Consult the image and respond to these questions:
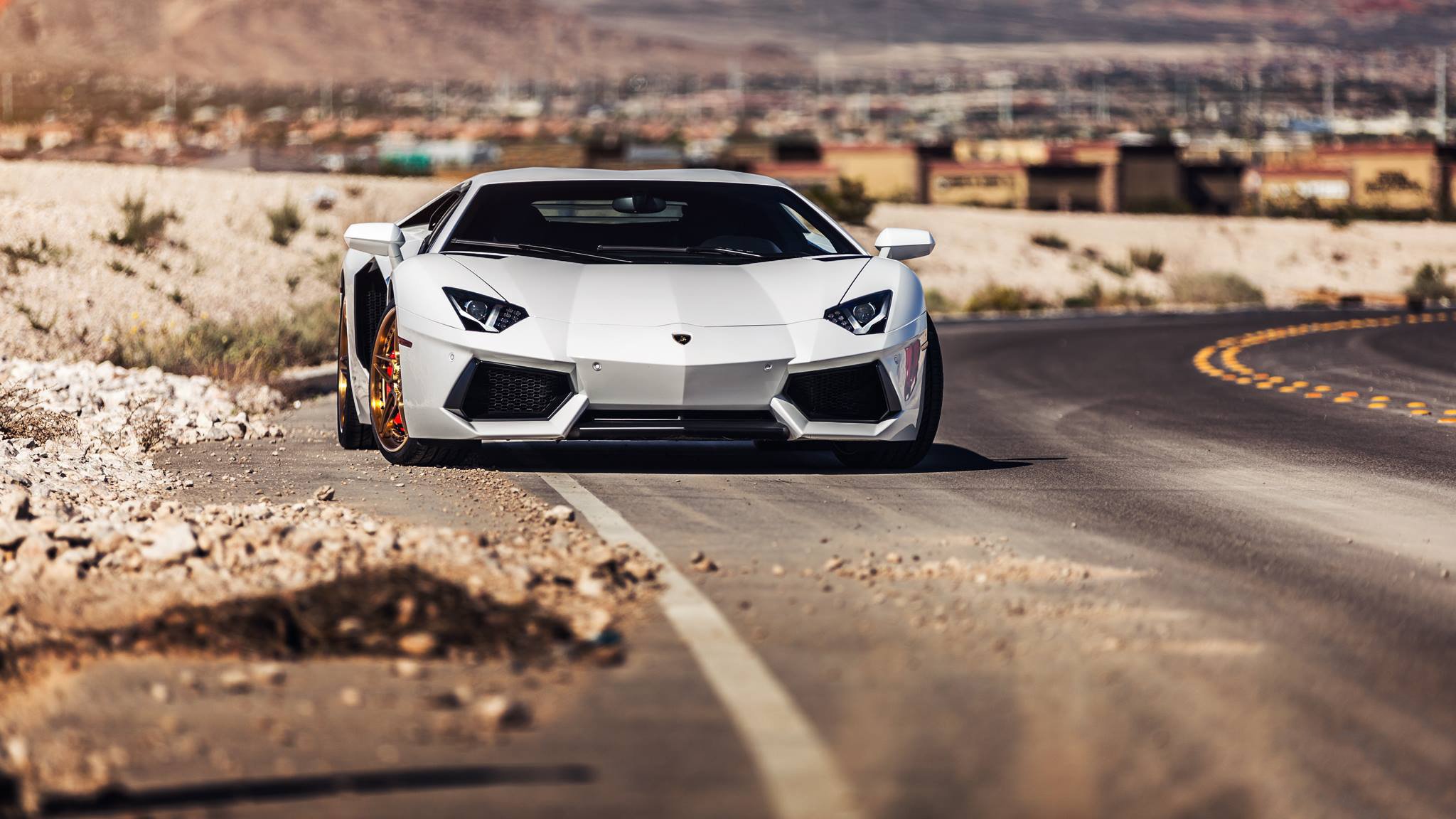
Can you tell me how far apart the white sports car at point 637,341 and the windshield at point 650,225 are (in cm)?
2

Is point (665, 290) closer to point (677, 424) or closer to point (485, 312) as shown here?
point (677, 424)

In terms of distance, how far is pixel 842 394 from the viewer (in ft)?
30.1

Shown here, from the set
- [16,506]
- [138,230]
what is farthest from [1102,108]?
[16,506]

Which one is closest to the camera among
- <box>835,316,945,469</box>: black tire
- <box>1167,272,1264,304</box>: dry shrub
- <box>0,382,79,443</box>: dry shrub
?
<box>835,316,945,469</box>: black tire

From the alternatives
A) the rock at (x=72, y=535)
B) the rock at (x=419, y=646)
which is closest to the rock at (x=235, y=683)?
the rock at (x=419, y=646)

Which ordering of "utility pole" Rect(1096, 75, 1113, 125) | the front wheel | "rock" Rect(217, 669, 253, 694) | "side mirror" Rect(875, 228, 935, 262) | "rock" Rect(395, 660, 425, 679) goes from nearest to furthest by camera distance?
"rock" Rect(217, 669, 253, 694) → "rock" Rect(395, 660, 425, 679) → the front wheel → "side mirror" Rect(875, 228, 935, 262) → "utility pole" Rect(1096, 75, 1113, 125)

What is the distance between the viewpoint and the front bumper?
345 inches

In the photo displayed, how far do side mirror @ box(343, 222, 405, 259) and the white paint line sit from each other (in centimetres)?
341

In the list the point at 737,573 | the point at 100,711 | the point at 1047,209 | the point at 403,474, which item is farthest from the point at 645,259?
the point at 1047,209

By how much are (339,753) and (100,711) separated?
27.9 inches

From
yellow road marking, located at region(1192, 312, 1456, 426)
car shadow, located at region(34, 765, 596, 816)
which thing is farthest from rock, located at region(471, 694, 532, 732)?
yellow road marking, located at region(1192, 312, 1456, 426)

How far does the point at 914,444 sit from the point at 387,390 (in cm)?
253

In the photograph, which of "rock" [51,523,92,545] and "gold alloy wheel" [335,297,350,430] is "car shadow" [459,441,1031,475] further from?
"rock" [51,523,92,545]

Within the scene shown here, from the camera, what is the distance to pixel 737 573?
6781 mm
